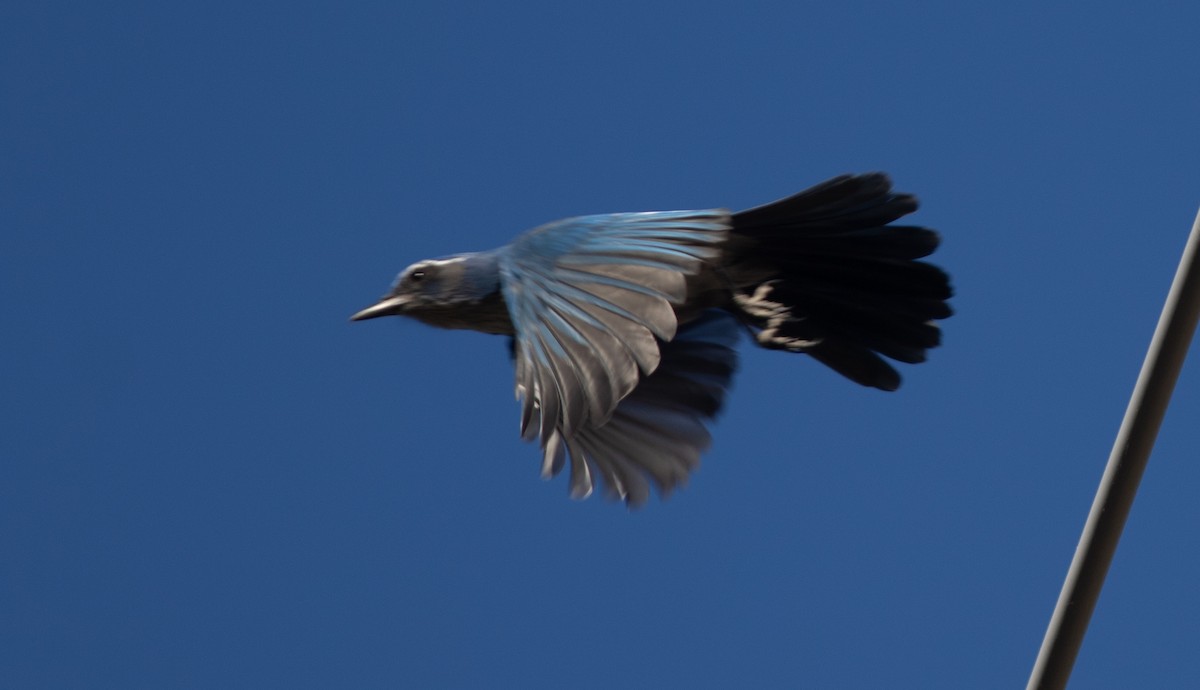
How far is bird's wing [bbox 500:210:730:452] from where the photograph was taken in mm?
2023

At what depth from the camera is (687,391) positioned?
260 cm

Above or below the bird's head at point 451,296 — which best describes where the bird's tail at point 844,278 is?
above

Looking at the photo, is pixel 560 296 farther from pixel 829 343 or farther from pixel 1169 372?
pixel 1169 372

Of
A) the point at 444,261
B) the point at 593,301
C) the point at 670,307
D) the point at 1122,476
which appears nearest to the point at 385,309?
the point at 444,261

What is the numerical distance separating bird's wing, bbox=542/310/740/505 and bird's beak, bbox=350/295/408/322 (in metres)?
0.33

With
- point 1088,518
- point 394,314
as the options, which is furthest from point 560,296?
point 1088,518

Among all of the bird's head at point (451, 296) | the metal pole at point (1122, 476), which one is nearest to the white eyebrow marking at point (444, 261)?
the bird's head at point (451, 296)

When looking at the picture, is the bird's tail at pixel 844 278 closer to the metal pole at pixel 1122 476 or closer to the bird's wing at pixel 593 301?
the bird's wing at pixel 593 301

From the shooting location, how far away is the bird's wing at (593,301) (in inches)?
79.7

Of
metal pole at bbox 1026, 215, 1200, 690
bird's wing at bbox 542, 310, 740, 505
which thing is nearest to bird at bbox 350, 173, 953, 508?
bird's wing at bbox 542, 310, 740, 505

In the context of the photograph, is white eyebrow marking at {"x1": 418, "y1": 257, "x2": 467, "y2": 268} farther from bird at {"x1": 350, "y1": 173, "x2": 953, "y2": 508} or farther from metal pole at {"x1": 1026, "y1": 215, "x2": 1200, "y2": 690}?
metal pole at {"x1": 1026, "y1": 215, "x2": 1200, "y2": 690}

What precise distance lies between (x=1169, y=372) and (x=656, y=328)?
802 millimetres

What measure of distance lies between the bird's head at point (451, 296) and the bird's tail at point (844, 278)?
1.18 ft

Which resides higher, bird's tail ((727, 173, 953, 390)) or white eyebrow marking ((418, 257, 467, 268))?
bird's tail ((727, 173, 953, 390))
